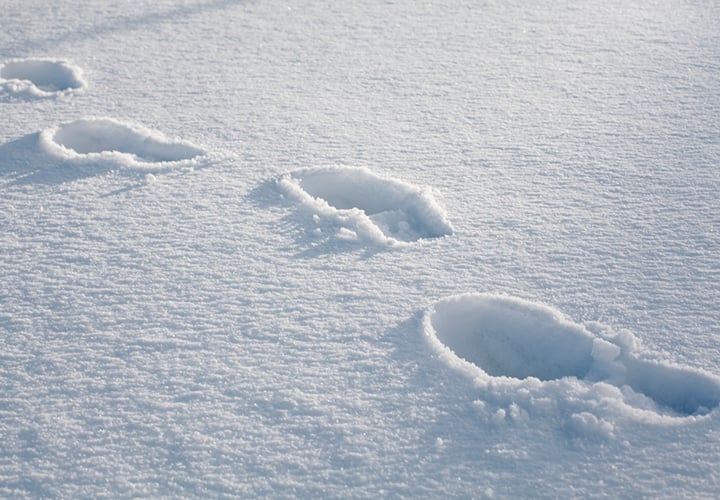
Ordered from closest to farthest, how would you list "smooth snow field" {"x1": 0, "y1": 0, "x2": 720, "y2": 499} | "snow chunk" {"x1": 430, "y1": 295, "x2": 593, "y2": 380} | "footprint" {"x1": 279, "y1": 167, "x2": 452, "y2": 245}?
"smooth snow field" {"x1": 0, "y1": 0, "x2": 720, "y2": 499}
"snow chunk" {"x1": 430, "y1": 295, "x2": 593, "y2": 380}
"footprint" {"x1": 279, "y1": 167, "x2": 452, "y2": 245}

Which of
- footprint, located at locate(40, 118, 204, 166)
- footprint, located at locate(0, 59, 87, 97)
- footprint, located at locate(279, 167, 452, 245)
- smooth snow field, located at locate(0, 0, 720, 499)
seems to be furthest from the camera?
footprint, located at locate(0, 59, 87, 97)

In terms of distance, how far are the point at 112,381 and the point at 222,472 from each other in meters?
A: 0.33

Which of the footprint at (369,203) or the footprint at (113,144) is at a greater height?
the footprint at (369,203)

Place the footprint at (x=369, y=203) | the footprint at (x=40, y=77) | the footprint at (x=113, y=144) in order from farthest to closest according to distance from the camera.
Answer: the footprint at (x=40, y=77), the footprint at (x=113, y=144), the footprint at (x=369, y=203)

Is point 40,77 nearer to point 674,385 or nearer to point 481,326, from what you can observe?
point 481,326

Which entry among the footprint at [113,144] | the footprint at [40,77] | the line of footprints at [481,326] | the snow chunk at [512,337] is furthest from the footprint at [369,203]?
the footprint at [40,77]

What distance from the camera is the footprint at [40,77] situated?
2.47 m

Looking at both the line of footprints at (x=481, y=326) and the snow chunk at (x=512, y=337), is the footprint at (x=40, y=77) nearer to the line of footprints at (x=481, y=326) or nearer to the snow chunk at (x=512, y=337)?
the line of footprints at (x=481, y=326)

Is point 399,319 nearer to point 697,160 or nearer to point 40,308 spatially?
point 40,308

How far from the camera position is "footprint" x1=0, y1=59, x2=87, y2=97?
2.47m

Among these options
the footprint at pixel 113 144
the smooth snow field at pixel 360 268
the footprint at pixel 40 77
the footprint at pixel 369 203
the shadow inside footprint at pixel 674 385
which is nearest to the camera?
the smooth snow field at pixel 360 268

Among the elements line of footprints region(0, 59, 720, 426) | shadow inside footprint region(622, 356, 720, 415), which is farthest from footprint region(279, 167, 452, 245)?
shadow inside footprint region(622, 356, 720, 415)

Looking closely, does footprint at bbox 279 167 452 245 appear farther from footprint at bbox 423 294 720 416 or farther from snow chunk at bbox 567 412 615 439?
snow chunk at bbox 567 412 615 439

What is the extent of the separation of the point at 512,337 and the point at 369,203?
0.63 metres
